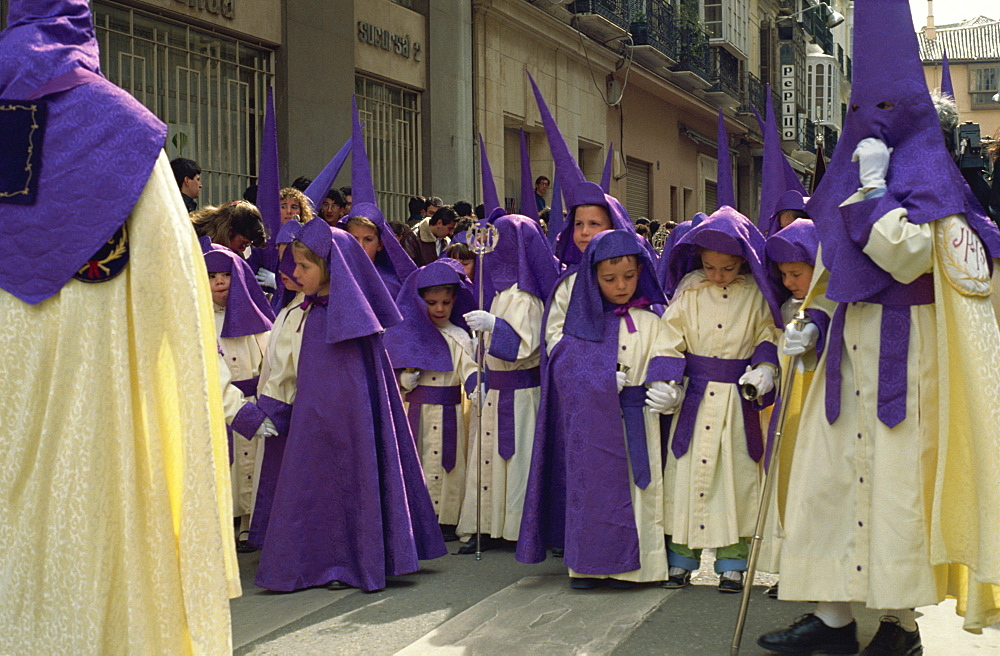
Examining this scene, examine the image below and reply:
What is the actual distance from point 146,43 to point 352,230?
4.51m

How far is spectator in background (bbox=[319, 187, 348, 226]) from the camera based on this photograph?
9.19 meters

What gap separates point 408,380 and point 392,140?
8.67 metres

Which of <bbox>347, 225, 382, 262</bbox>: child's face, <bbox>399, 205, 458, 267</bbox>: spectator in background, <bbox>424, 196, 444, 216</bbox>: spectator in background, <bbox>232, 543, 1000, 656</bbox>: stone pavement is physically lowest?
<bbox>232, 543, 1000, 656</bbox>: stone pavement

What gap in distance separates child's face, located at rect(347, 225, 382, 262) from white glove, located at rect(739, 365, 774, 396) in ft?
8.51

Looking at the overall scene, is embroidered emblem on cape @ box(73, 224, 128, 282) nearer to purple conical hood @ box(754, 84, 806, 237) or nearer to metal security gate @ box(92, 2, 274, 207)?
purple conical hood @ box(754, 84, 806, 237)

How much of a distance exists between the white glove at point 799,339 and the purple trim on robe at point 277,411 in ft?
8.02

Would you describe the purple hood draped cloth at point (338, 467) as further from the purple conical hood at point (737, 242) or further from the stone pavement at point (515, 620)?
the purple conical hood at point (737, 242)

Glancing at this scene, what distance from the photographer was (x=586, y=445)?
18.3 feet

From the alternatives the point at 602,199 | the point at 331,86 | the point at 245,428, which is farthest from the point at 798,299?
the point at 331,86

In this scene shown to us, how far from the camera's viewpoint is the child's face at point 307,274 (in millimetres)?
5660

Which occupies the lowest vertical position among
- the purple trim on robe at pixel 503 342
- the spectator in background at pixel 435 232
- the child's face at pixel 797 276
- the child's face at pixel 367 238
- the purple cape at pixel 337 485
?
the purple cape at pixel 337 485

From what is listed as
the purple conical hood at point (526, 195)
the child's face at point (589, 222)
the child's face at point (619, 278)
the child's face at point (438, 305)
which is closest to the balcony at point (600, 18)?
the purple conical hood at point (526, 195)

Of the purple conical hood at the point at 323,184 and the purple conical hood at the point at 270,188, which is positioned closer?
the purple conical hood at the point at 270,188

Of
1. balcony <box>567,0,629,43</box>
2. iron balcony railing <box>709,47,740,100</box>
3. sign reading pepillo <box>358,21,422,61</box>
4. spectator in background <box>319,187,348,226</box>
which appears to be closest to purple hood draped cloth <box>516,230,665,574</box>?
spectator in background <box>319,187,348,226</box>
